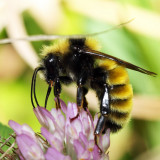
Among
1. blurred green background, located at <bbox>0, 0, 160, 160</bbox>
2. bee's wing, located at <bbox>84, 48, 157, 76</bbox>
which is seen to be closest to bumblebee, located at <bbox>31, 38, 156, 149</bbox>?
bee's wing, located at <bbox>84, 48, 157, 76</bbox>

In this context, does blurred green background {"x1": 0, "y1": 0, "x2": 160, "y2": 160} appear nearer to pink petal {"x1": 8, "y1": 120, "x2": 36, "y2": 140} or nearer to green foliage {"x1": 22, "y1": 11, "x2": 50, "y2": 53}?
green foliage {"x1": 22, "y1": 11, "x2": 50, "y2": 53}

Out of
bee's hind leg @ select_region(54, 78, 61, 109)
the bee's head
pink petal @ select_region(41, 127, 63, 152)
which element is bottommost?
pink petal @ select_region(41, 127, 63, 152)

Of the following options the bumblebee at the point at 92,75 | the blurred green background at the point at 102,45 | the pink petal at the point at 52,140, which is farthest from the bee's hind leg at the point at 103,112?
the blurred green background at the point at 102,45

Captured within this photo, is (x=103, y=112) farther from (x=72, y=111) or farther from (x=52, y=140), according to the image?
(x=52, y=140)

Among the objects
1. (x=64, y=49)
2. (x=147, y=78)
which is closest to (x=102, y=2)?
(x=147, y=78)

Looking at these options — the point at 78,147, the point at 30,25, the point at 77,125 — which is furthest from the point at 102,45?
the point at 78,147

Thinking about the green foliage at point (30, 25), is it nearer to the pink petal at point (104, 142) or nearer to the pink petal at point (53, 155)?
the pink petal at point (104, 142)

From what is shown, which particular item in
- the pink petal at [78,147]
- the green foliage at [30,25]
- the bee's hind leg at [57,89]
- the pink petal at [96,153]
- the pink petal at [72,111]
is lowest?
the pink petal at [96,153]
